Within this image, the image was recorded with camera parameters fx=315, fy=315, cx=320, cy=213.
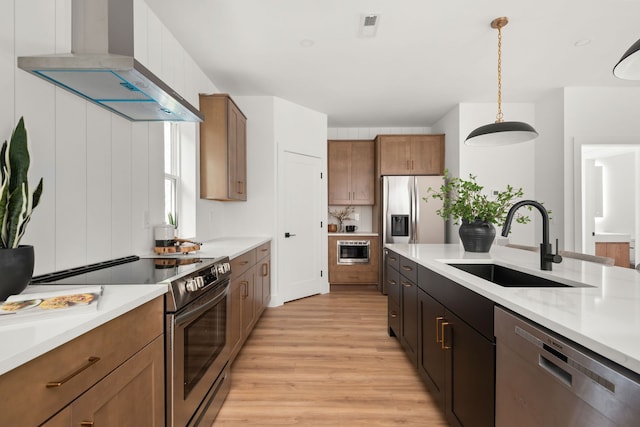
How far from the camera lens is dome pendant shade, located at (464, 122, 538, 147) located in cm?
219

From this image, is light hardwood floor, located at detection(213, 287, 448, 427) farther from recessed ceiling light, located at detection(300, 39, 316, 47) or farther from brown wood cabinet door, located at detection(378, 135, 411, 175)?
recessed ceiling light, located at detection(300, 39, 316, 47)

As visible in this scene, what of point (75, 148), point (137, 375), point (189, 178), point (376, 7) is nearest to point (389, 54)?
point (376, 7)

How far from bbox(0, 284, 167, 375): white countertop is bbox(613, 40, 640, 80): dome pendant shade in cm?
195

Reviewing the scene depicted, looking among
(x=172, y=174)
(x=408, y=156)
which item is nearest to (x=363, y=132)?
(x=408, y=156)

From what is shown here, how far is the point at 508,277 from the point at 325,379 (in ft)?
4.56

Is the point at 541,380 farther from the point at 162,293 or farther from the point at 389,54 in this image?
the point at 389,54

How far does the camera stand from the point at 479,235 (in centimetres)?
233

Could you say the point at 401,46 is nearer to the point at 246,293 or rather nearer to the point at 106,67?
the point at 106,67

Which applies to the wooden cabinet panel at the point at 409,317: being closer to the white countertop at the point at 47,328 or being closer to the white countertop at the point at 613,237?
the white countertop at the point at 47,328

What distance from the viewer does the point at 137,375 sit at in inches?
42.4

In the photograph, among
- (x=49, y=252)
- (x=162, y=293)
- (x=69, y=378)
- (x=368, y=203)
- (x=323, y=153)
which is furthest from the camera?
(x=368, y=203)

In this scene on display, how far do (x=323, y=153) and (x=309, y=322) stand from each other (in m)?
2.47

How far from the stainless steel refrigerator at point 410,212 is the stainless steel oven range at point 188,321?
10.4 feet

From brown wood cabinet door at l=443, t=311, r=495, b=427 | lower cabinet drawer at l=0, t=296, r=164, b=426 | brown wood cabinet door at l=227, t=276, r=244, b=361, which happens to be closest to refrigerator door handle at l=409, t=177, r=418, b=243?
brown wood cabinet door at l=227, t=276, r=244, b=361
